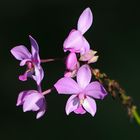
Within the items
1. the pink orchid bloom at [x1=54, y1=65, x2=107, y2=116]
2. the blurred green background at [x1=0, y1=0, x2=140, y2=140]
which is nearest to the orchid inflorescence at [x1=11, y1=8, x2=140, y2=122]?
the pink orchid bloom at [x1=54, y1=65, x2=107, y2=116]

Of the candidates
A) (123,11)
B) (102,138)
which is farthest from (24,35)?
(102,138)

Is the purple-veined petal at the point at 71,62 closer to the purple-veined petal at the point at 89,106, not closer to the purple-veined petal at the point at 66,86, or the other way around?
the purple-veined petal at the point at 66,86

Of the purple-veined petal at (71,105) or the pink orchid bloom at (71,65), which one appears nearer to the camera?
the pink orchid bloom at (71,65)

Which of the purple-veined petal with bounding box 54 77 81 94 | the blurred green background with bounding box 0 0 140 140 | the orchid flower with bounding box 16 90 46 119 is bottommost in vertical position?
the blurred green background with bounding box 0 0 140 140

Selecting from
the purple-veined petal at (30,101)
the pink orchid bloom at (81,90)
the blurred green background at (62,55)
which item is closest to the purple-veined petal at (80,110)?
the pink orchid bloom at (81,90)

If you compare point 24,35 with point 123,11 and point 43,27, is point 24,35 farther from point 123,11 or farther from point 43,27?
point 123,11

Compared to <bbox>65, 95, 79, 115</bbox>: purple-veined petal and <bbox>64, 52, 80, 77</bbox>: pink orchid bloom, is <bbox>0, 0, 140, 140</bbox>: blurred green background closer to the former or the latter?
<bbox>65, 95, 79, 115</bbox>: purple-veined petal

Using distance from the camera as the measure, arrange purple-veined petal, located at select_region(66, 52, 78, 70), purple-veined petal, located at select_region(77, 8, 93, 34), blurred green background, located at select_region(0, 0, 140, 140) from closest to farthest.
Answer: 1. purple-veined petal, located at select_region(66, 52, 78, 70)
2. purple-veined petal, located at select_region(77, 8, 93, 34)
3. blurred green background, located at select_region(0, 0, 140, 140)
